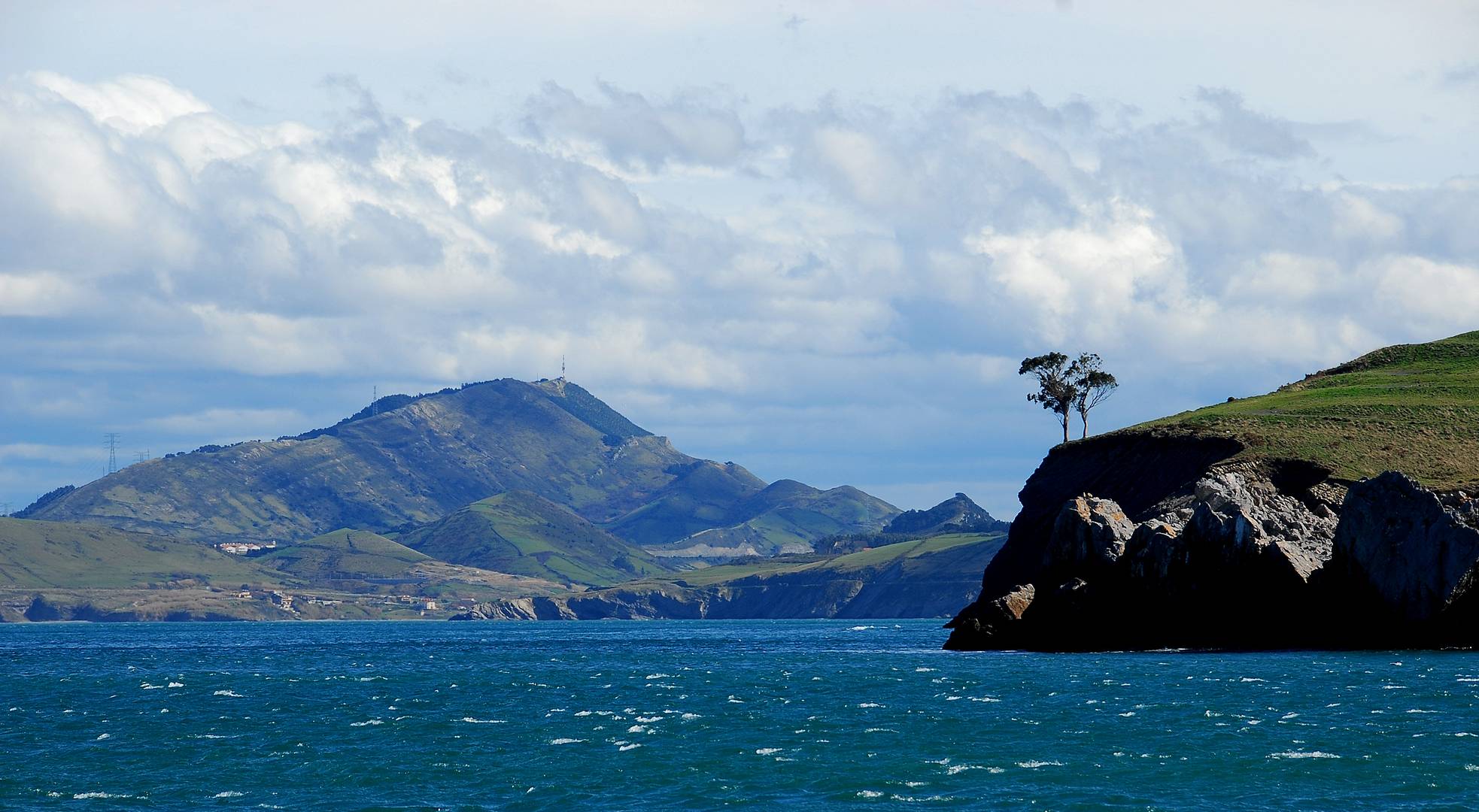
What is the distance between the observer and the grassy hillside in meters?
132

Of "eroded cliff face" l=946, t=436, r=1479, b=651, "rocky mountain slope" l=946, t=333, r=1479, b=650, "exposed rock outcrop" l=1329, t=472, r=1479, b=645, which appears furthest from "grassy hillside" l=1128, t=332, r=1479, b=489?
"exposed rock outcrop" l=1329, t=472, r=1479, b=645

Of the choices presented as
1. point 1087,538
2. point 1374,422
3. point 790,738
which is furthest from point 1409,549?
point 790,738

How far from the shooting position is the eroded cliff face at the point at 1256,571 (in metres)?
107

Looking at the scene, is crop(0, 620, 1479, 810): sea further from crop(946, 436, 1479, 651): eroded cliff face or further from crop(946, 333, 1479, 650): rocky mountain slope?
crop(946, 333, 1479, 650): rocky mountain slope

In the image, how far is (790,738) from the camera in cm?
6881

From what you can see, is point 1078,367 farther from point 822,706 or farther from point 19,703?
point 19,703

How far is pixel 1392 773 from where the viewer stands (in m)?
55.7

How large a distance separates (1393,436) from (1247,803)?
323 feet

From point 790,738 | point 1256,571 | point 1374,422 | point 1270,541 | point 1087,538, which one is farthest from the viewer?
point 1374,422

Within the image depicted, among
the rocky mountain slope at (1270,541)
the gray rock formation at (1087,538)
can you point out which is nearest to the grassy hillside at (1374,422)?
the rocky mountain slope at (1270,541)

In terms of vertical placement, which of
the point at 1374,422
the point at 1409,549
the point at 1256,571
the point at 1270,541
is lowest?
the point at 1256,571

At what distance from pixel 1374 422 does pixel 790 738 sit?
310 ft

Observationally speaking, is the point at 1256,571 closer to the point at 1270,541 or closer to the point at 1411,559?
the point at 1270,541

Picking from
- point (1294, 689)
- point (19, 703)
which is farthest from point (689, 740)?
point (19, 703)
